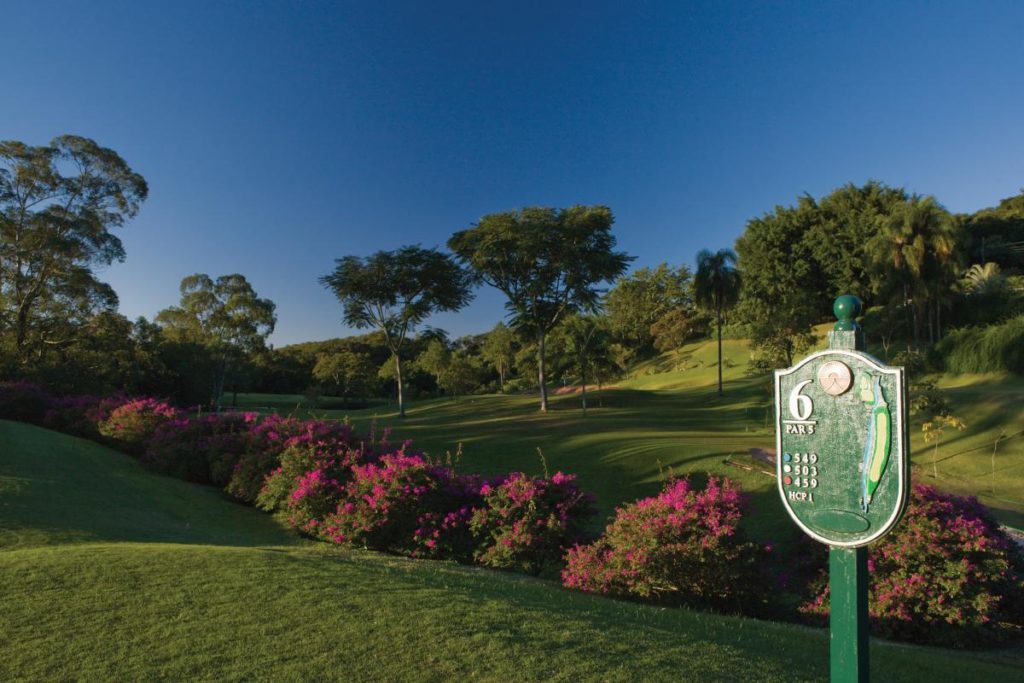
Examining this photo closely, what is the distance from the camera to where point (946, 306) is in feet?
130

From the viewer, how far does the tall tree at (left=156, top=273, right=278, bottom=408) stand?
4316 centimetres

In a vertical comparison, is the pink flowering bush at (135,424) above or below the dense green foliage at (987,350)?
below

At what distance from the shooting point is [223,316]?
43906mm

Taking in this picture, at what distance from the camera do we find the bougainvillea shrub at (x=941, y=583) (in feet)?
22.5

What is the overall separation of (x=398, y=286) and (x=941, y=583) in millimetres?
28786

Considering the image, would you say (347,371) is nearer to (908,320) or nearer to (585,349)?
(585,349)

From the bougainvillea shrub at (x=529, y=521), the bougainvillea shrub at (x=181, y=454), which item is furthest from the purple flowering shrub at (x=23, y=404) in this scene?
the bougainvillea shrub at (x=529, y=521)

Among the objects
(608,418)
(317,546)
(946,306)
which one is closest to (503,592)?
(317,546)

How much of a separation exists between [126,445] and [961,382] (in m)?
32.4

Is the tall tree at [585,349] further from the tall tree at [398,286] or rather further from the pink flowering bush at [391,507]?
the pink flowering bush at [391,507]

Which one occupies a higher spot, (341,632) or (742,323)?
(742,323)

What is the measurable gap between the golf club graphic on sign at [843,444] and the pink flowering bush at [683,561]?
4444 millimetres

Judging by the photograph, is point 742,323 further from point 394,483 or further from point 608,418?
point 394,483

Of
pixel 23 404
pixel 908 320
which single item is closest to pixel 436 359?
pixel 23 404
